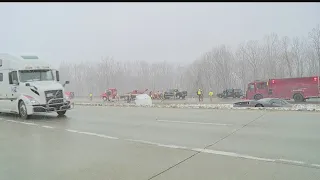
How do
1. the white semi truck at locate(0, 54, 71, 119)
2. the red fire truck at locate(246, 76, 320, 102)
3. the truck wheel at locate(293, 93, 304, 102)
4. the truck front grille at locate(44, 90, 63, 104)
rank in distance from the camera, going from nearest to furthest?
the white semi truck at locate(0, 54, 71, 119) < the truck front grille at locate(44, 90, 63, 104) < the red fire truck at locate(246, 76, 320, 102) < the truck wheel at locate(293, 93, 304, 102)

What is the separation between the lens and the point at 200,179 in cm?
441

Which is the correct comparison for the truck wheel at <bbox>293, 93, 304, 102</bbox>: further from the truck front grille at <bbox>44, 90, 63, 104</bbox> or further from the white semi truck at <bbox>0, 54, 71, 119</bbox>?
the truck front grille at <bbox>44, 90, 63, 104</bbox>

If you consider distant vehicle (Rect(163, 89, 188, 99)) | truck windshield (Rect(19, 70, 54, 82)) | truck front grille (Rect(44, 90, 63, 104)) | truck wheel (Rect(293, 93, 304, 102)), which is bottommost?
truck wheel (Rect(293, 93, 304, 102))

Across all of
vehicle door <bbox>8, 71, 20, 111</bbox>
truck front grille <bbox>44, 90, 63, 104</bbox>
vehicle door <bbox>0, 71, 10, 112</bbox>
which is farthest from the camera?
vehicle door <bbox>0, 71, 10, 112</bbox>

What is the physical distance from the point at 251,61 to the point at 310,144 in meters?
58.2

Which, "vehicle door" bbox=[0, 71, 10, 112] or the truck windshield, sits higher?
the truck windshield

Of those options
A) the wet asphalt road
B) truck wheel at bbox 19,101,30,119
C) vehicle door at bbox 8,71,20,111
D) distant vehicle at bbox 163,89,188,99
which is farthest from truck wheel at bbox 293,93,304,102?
vehicle door at bbox 8,71,20,111

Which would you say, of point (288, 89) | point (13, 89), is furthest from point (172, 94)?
point (13, 89)

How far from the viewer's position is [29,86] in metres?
13.1

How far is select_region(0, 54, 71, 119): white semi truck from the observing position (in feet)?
42.7

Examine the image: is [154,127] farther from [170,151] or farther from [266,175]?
[266,175]

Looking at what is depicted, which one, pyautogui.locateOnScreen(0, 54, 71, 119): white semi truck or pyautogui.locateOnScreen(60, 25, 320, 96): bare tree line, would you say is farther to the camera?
pyautogui.locateOnScreen(60, 25, 320, 96): bare tree line

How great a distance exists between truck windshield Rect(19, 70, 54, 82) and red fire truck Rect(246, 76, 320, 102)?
2657 cm

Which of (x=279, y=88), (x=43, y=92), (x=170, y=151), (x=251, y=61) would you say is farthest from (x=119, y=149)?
(x=251, y=61)
